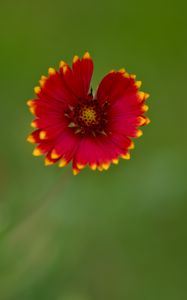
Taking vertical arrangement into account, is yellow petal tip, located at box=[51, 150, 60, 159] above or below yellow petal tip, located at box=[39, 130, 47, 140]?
below

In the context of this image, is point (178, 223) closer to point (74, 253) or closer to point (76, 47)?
point (74, 253)

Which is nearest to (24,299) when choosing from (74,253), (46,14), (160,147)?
(74,253)

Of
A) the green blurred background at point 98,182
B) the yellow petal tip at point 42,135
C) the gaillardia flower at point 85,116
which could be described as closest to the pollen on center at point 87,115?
the gaillardia flower at point 85,116

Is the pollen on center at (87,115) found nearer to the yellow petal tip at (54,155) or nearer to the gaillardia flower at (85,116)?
the gaillardia flower at (85,116)

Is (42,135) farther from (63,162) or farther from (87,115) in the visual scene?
(87,115)

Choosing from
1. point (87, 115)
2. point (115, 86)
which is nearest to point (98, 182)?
point (87, 115)

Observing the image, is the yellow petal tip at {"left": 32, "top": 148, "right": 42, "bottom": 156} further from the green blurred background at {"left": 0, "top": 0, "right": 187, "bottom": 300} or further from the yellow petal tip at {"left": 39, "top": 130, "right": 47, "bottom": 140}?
the green blurred background at {"left": 0, "top": 0, "right": 187, "bottom": 300}

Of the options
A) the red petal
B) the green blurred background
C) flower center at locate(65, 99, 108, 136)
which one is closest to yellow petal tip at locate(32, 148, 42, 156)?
flower center at locate(65, 99, 108, 136)

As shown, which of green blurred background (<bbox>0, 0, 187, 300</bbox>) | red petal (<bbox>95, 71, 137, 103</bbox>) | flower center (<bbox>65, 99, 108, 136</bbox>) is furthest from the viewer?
green blurred background (<bbox>0, 0, 187, 300</bbox>)
